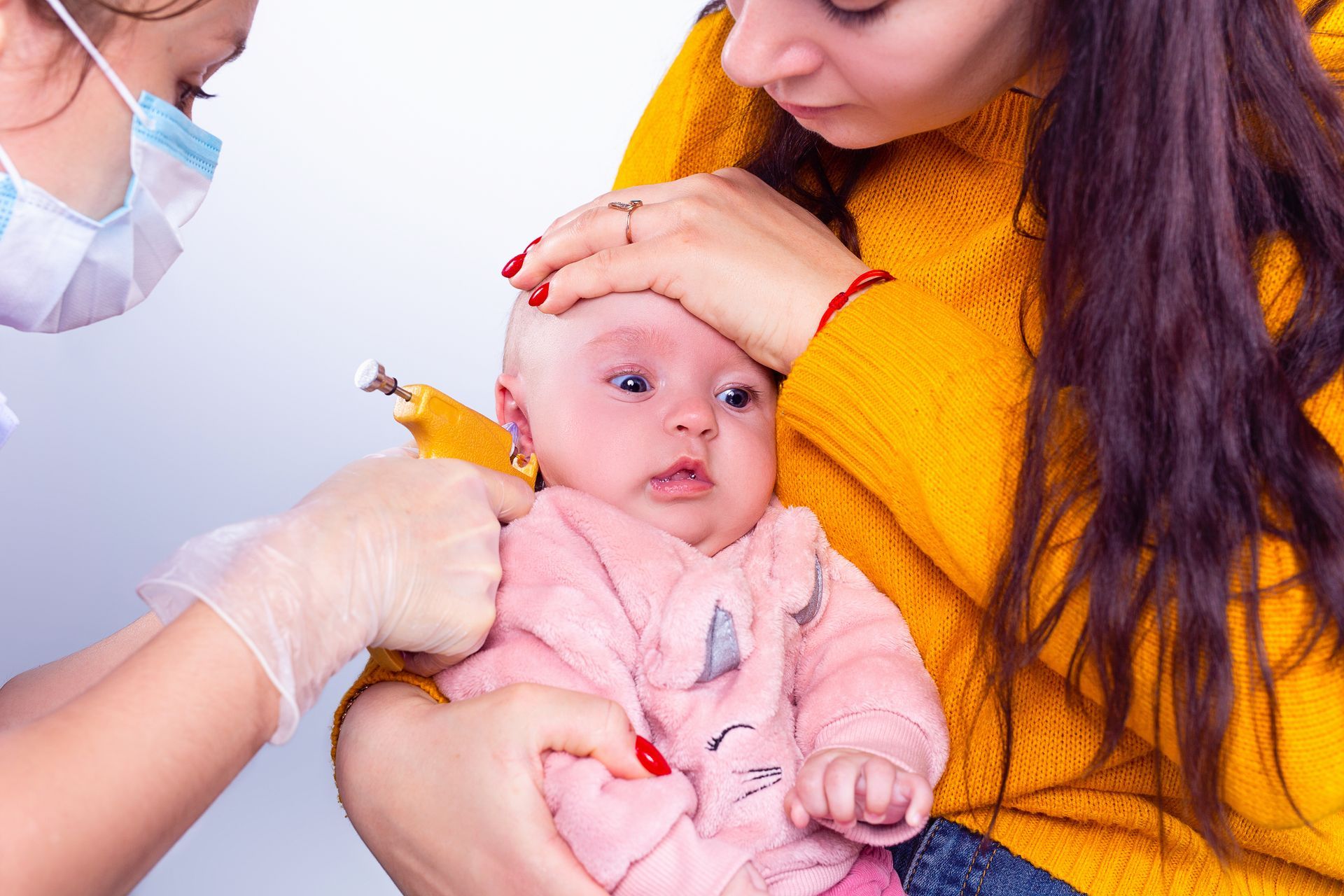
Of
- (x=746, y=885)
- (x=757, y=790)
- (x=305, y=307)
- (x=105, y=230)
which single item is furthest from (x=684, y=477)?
(x=305, y=307)

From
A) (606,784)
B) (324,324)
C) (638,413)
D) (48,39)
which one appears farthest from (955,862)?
(324,324)

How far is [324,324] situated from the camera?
2.90 meters

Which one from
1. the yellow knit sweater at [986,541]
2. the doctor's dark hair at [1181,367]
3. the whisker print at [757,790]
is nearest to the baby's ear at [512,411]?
the yellow knit sweater at [986,541]

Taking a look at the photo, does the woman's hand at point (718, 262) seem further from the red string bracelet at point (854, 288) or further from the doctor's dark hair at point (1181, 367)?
the doctor's dark hair at point (1181, 367)

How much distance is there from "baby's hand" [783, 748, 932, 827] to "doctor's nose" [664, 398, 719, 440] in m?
0.44

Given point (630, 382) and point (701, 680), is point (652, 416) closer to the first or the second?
point (630, 382)

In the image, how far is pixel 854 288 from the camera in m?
1.54

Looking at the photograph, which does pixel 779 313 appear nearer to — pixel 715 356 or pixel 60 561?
pixel 715 356

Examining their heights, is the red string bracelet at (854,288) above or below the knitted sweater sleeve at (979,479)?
above

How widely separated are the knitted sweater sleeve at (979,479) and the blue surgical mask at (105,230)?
766mm

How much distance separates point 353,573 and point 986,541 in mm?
658

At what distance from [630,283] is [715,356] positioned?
0.47ft

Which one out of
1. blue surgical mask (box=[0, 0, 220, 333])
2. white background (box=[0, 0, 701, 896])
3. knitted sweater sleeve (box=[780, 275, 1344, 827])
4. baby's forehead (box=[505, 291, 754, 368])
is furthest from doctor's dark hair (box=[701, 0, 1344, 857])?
white background (box=[0, 0, 701, 896])

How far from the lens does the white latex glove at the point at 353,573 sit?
115cm
